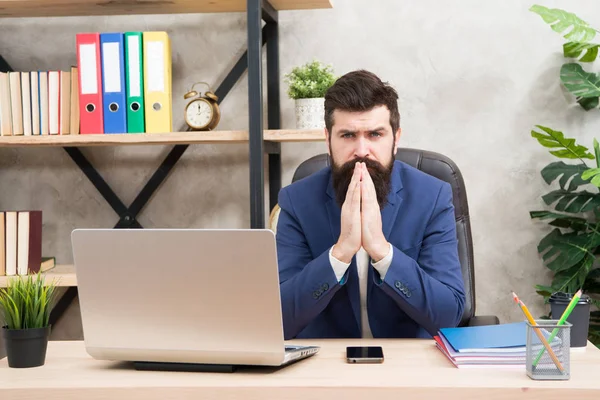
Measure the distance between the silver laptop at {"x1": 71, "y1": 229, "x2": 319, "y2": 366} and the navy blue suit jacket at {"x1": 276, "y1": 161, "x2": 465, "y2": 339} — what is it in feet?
1.31

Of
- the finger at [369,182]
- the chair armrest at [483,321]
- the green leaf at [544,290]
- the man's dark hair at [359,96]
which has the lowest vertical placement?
the green leaf at [544,290]

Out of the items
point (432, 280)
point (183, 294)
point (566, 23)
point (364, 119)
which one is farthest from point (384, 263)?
point (566, 23)

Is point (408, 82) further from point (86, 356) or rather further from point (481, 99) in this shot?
point (86, 356)

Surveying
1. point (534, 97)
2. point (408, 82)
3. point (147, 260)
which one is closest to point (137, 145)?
point (408, 82)

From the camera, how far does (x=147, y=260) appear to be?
119 cm

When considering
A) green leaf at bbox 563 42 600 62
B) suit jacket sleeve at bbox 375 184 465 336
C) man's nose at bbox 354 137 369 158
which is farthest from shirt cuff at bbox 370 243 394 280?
green leaf at bbox 563 42 600 62

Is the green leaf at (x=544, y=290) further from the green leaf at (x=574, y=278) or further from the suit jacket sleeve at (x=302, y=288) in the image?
the suit jacket sleeve at (x=302, y=288)

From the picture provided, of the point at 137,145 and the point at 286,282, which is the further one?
the point at 137,145

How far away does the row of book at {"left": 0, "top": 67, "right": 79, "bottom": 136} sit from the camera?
2.68 m

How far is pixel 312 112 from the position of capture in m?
2.59

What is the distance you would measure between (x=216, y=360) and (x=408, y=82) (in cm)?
185

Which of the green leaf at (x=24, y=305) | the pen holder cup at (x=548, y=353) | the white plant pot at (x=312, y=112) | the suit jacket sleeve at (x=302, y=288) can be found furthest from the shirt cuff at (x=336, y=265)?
the white plant pot at (x=312, y=112)

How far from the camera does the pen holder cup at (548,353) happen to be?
115cm

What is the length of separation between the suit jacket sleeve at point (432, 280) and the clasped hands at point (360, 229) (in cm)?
4
